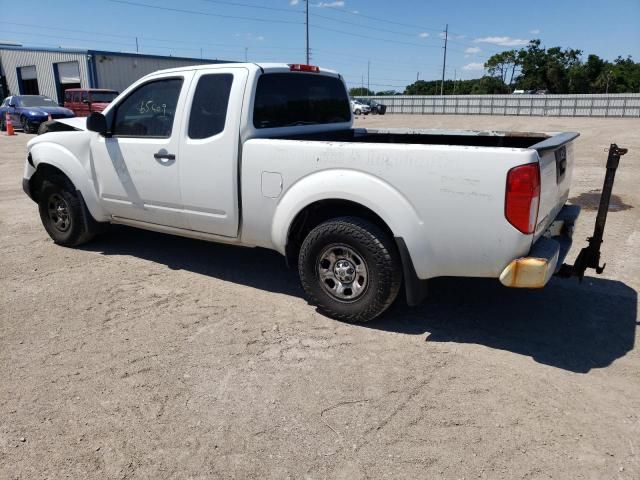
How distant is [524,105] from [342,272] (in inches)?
1811

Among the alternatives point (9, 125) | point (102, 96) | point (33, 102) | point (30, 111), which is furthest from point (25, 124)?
point (102, 96)

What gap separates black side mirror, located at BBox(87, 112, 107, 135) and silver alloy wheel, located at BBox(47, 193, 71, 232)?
1.19 metres

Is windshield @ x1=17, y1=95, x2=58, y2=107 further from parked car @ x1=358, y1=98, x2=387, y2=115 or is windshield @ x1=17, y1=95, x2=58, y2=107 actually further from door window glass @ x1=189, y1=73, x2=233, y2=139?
parked car @ x1=358, y1=98, x2=387, y2=115

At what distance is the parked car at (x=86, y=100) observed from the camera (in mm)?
22234

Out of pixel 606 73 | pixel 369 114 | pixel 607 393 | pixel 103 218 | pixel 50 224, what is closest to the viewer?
pixel 607 393

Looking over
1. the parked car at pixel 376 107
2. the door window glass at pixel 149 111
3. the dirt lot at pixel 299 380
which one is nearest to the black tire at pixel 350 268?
the dirt lot at pixel 299 380

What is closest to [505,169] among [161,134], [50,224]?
[161,134]

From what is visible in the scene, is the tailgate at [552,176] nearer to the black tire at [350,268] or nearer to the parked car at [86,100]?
the black tire at [350,268]

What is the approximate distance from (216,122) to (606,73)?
290 feet

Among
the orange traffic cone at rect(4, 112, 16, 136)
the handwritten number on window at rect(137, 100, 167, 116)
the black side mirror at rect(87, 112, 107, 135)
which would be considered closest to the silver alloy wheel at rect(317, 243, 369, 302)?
the handwritten number on window at rect(137, 100, 167, 116)

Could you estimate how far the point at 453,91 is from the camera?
96.8 meters

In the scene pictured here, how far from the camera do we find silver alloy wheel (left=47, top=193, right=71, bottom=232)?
223 inches

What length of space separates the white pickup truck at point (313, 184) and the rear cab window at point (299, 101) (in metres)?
0.02

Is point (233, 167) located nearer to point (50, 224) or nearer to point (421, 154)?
point (421, 154)
